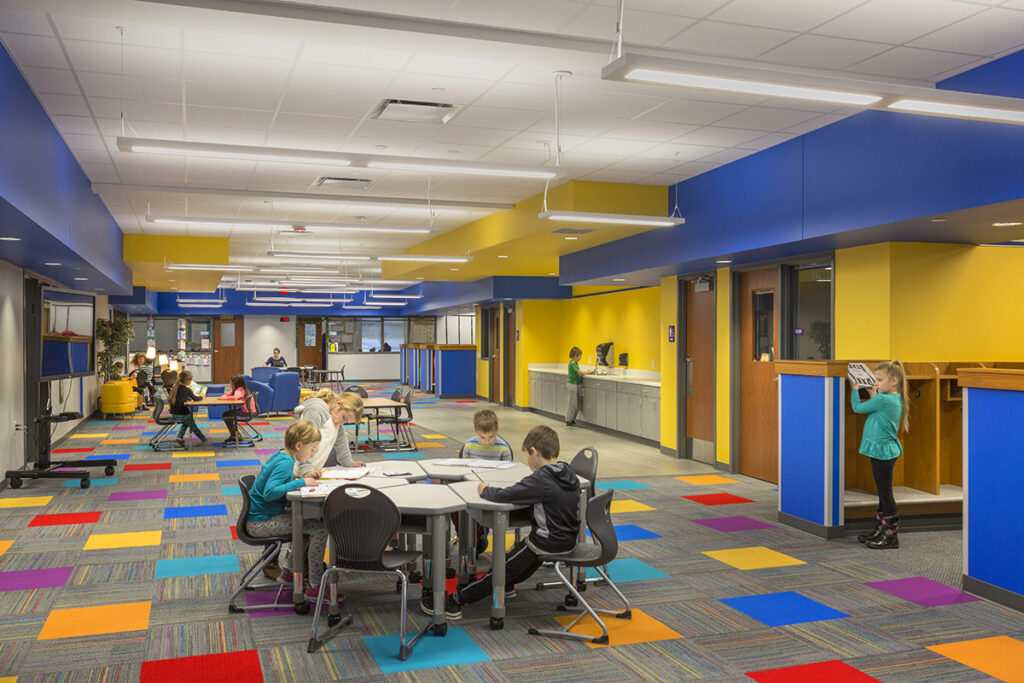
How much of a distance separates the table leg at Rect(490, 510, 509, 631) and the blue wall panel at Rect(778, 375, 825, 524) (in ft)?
11.1

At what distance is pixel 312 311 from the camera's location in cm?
2981

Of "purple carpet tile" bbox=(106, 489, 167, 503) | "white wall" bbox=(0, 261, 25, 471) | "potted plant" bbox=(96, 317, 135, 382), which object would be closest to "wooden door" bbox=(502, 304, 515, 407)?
"potted plant" bbox=(96, 317, 135, 382)

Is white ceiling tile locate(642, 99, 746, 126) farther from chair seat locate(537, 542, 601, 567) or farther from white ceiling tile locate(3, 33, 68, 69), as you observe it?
white ceiling tile locate(3, 33, 68, 69)

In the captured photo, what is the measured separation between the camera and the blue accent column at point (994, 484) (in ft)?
16.3

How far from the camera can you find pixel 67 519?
745cm

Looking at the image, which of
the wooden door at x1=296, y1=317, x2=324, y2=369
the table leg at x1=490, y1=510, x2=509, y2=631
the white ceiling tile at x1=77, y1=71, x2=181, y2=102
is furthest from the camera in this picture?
the wooden door at x1=296, y1=317, x2=324, y2=369

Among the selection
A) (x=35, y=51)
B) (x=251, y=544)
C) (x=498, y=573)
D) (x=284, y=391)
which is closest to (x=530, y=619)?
(x=498, y=573)

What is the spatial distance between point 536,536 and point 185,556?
10.1 ft

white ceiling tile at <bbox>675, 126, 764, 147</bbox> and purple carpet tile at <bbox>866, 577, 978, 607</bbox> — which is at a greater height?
white ceiling tile at <bbox>675, 126, 764, 147</bbox>

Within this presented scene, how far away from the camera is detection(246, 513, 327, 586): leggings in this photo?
4895mm

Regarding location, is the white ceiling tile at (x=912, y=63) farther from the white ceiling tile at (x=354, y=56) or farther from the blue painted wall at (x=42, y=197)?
the blue painted wall at (x=42, y=197)

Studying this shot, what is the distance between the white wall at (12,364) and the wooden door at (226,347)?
65.9ft

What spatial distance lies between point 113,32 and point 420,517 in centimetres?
352

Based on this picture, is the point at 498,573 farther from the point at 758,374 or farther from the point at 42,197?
the point at 758,374
